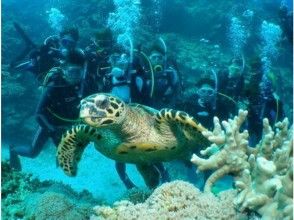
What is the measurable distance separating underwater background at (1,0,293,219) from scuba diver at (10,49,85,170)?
35.0 inches

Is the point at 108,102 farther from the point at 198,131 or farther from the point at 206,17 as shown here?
the point at 206,17

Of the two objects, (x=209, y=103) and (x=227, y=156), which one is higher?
(x=227, y=156)

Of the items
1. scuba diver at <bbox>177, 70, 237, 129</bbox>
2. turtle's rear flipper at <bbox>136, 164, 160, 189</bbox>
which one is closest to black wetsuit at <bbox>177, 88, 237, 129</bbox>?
scuba diver at <bbox>177, 70, 237, 129</bbox>

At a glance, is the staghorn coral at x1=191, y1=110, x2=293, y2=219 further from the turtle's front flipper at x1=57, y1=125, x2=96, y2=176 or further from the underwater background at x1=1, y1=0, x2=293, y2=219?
the turtle's front flipper at x1=57, y1=125, x2=96, y2=176

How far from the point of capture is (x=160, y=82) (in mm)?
5473

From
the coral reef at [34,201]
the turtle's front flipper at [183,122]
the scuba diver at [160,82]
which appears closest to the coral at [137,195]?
the coral reef at [34,201]

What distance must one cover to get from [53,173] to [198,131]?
5.08m

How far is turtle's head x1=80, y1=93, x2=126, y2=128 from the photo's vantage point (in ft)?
10.8

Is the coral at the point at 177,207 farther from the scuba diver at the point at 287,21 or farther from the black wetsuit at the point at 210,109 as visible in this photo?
the scuba diver at the point at 287,21

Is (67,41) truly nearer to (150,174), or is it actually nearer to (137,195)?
(150,174)

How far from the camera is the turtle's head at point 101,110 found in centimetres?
329

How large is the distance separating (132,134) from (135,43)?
7.25 meters

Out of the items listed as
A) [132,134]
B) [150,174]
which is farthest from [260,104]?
[132,134]

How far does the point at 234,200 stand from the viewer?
2281 millimetres
